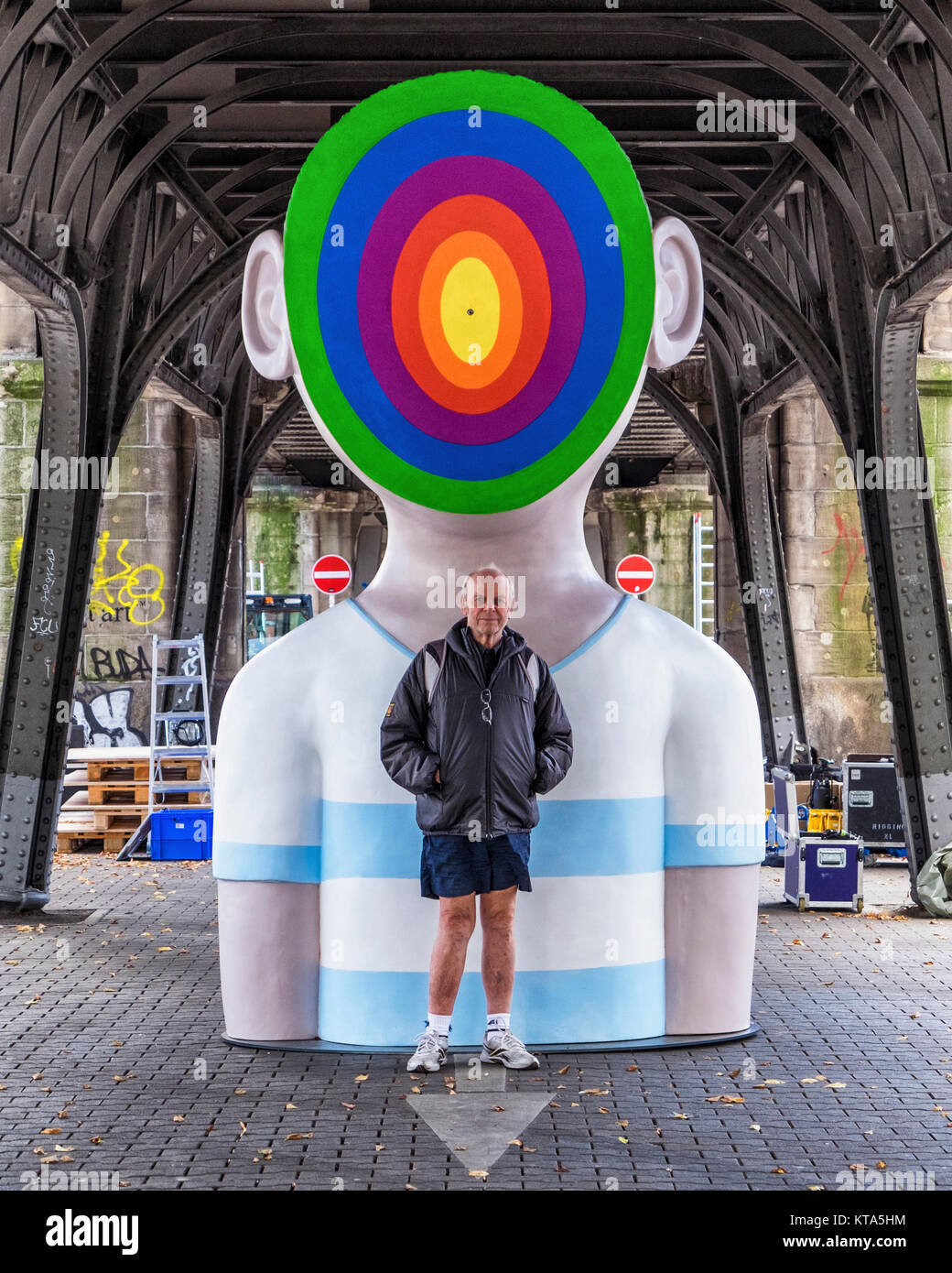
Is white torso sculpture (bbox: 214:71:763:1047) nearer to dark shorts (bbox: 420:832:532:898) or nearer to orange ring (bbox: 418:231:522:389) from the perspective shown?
dark shorts (bbox: 420:832:532:898)

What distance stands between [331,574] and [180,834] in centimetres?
788

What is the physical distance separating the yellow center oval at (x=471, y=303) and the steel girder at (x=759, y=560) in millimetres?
9679

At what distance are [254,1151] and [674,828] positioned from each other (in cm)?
222

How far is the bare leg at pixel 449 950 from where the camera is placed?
229 inches

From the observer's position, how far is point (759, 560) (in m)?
15.4

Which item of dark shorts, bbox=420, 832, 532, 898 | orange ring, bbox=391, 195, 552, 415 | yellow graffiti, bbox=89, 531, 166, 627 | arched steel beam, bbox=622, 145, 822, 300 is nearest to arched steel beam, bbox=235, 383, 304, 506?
yellow graffiti, bbox=89, 531, 166, 627

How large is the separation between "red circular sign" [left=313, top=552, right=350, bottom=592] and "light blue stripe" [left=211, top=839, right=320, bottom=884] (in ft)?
49.3

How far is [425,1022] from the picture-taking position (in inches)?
Result: 239

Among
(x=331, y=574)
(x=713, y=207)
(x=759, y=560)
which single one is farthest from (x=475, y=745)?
(x=331, y=574)

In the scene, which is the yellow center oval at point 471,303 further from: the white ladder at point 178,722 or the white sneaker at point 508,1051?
the white ladder at point 178,722

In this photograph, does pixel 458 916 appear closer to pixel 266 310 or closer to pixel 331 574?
pixel 266 310

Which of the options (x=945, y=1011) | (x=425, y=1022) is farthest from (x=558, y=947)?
(x=945, y=1011)

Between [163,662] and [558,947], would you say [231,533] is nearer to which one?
[163,662]

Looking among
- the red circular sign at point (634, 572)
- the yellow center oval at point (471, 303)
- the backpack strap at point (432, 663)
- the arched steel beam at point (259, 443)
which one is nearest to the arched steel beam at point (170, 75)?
the yellow center oval at point (471, 303)
